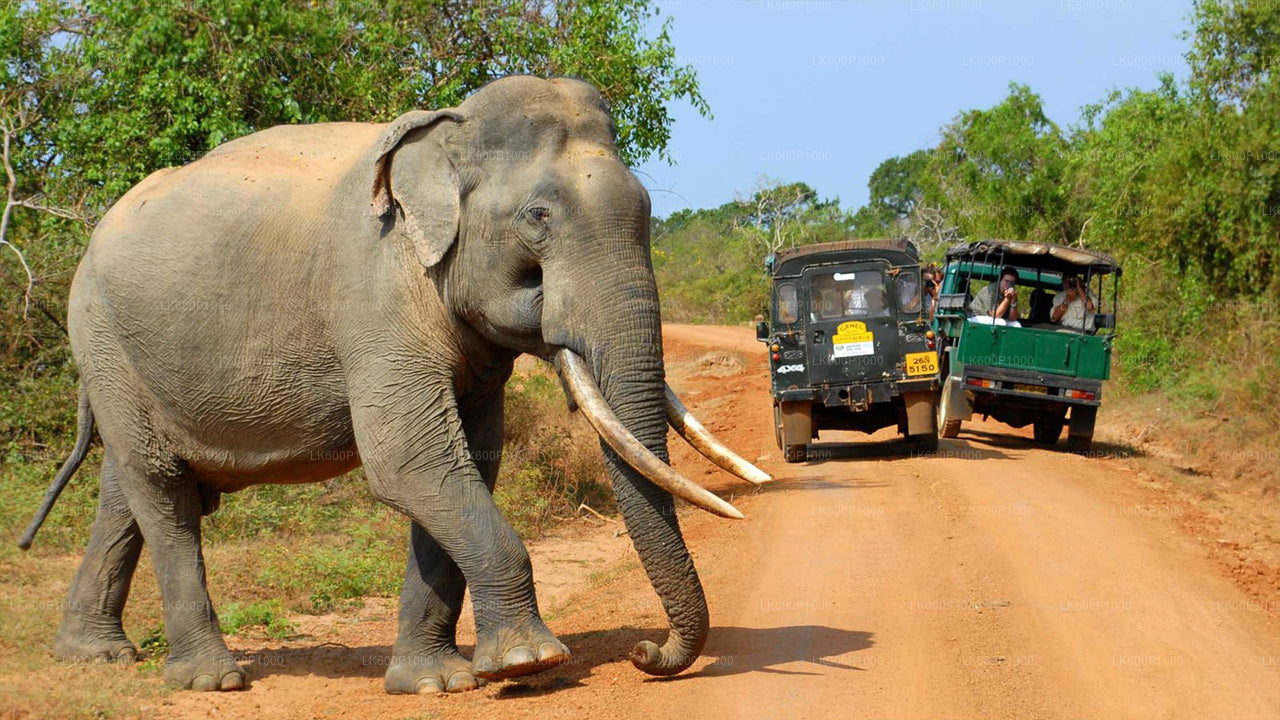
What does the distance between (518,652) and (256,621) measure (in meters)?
3.59

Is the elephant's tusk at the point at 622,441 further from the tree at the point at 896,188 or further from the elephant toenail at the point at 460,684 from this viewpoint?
the tree at the point at 896,188

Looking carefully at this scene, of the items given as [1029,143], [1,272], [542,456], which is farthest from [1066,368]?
[1029,143]

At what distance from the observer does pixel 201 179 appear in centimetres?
774

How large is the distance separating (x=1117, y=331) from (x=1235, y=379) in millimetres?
6718

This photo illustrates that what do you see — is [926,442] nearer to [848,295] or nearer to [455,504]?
[848,295]

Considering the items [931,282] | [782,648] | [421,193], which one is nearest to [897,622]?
[782,648]

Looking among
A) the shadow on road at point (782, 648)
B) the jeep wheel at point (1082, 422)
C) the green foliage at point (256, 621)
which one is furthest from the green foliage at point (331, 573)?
the jeep wheel at point (1082, 422)

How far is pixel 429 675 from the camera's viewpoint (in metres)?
7.34

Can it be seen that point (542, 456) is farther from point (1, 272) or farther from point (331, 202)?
point (331, 202)

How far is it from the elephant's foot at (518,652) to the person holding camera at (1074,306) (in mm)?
13463

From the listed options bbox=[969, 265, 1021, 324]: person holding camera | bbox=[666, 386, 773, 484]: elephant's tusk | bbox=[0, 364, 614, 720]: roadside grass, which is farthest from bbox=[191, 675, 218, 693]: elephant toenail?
bbox=[969, 265, 1021, 324]: person holding camera

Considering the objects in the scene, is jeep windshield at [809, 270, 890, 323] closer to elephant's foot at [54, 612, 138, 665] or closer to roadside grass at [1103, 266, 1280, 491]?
roadside grass at [1103, 266, 1280, 491]

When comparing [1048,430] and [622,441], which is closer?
[622,441]

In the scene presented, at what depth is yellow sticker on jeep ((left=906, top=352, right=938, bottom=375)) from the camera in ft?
55.5
